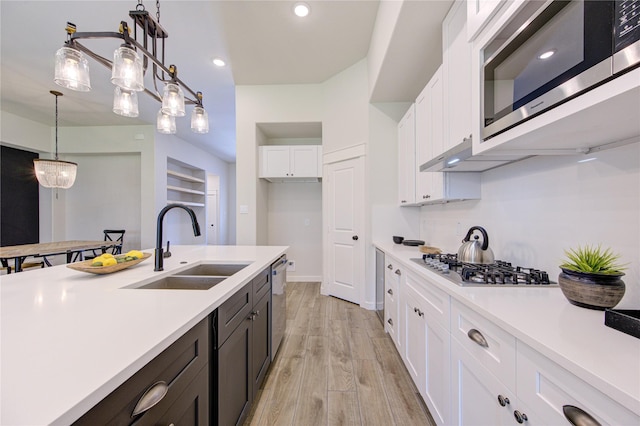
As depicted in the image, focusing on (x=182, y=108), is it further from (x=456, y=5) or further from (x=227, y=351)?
(x=456, y=5)

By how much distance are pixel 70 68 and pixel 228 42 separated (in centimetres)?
196

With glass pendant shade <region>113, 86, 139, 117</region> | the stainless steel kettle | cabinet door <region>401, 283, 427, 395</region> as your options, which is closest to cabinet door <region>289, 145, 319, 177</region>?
glass pendant shade <region>113, 86, 139, 117</region>

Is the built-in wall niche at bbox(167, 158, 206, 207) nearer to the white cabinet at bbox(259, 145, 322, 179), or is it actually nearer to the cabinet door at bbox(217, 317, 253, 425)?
the white cabinet at bbox(259, 145, 322, 179)

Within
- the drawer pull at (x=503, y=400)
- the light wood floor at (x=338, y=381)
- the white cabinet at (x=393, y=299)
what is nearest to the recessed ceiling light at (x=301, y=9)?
the white cabinet at (x=393, y=299)

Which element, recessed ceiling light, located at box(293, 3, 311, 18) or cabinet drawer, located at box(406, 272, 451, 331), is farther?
recessed ceiling light, located at box(293, 3, 311, 18)

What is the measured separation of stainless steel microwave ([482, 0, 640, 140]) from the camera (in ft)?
2.05

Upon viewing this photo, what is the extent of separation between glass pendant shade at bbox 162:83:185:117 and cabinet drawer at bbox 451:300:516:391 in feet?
7.40

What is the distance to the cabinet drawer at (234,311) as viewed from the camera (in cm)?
107

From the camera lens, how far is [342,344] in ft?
7.73

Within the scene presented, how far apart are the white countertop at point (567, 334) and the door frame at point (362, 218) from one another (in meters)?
2.15

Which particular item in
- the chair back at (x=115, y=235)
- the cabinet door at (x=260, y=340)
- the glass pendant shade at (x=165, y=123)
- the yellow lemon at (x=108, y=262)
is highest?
the glass pendant shade at (x=165, y=123)

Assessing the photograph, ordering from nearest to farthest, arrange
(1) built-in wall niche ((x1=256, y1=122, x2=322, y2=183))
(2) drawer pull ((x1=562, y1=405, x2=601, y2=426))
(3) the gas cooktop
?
(2) drawer pull ((x1=562, y1=405, x2=601, y2=426))
(3) the gas cooktop
(1) built-in wall niche ((x1=256, y1=122, x2=322, y2=183))

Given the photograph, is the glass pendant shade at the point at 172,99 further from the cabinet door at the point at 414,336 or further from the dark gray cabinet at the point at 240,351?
the cabinet door at the point at 414,336

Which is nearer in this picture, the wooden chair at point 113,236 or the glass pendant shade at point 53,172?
the glass pendant shade at point 53,172
